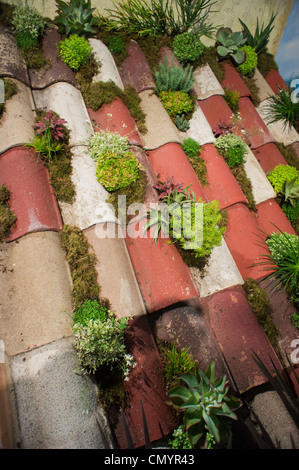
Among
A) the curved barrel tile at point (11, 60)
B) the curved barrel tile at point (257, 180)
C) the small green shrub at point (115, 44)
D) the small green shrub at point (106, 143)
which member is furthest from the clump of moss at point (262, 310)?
the small green shrub at point (115, 44)

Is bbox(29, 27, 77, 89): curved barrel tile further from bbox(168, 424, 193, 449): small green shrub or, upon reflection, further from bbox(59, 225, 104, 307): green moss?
bbox(168, 424, 193, 449): small green shrub

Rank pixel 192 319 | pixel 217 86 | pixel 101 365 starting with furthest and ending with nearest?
pixel 217 86 → pixel 192 319 → pixel 101 365

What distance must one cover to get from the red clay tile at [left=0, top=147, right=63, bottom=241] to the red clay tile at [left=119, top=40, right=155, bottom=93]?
1910 millimetres

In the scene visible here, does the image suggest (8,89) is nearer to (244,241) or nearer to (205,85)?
(205,85)

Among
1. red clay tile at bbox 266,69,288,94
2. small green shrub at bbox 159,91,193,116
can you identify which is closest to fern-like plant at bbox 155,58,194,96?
small green shrub at bbox 159,91,193,116

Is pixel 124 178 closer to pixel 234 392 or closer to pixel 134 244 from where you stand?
pixel 134 244

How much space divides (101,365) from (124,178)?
1.87m

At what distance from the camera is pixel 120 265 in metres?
2.50

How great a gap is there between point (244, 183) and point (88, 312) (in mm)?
2628

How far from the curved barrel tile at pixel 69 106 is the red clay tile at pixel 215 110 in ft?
5.93

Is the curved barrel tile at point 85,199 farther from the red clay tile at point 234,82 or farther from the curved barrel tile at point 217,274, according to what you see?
the red clay tile at point 234,82

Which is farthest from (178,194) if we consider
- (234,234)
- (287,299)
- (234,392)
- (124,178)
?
(234,392)

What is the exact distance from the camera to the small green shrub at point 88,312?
2.19 metres

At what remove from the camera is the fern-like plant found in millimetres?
3383
